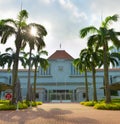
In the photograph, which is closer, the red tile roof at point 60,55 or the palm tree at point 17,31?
the palm tree at point 17,31

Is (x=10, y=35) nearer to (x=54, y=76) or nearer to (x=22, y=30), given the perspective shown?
(x=22, y=30)

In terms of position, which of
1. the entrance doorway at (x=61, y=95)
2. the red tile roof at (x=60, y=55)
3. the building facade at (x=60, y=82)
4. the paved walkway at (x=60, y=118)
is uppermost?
the red tile roof at (x=60, y=55)

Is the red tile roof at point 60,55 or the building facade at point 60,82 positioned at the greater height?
the red tile roof at point 60,55

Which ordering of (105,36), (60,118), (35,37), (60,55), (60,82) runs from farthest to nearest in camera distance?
1. (60,55)
2. (60,82)
3. (35,37)
4. (105,36)
5. (60,118)

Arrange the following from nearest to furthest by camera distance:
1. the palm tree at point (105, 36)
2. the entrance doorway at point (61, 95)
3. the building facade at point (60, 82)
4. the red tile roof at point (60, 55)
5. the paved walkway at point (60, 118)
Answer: the paved walkway at point (60, 118) → the palm tree at point (105, 36) → the building facade at point (60, 82) → the entrance doorway at point (61, 95) → the red tile roof at point (60, 55)

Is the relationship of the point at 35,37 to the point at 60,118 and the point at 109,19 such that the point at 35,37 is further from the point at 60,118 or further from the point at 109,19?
the point at 60,118

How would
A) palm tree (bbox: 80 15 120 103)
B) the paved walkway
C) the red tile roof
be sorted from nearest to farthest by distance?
the paved walkway < palm tree (bbox: 80 15 120 103) < the red tile roof

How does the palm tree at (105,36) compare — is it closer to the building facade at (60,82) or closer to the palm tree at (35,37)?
the palm tree at (35,37)

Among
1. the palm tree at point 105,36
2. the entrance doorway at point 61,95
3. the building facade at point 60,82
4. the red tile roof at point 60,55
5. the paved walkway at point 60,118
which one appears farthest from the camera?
the red tile roof at point 60,55

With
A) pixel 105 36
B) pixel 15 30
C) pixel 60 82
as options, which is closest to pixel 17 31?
pixel 15 30

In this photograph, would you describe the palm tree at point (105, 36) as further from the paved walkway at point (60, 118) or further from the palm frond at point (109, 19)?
the paved walkway at point (60, 118)

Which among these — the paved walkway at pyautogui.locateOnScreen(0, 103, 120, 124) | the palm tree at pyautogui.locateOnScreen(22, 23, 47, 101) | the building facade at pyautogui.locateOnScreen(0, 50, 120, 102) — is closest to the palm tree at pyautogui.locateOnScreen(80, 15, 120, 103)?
the palm tree at pyautogui.locateOnScreen(22, 23, 47, 101)

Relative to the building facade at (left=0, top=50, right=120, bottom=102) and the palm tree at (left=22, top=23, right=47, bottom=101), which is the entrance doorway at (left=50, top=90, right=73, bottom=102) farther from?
the palm tree at (left=22, top=23, right=47, bottom=101)

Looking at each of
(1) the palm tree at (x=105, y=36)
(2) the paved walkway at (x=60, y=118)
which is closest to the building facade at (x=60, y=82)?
(1) the palm tree at (x=105, y=36)
